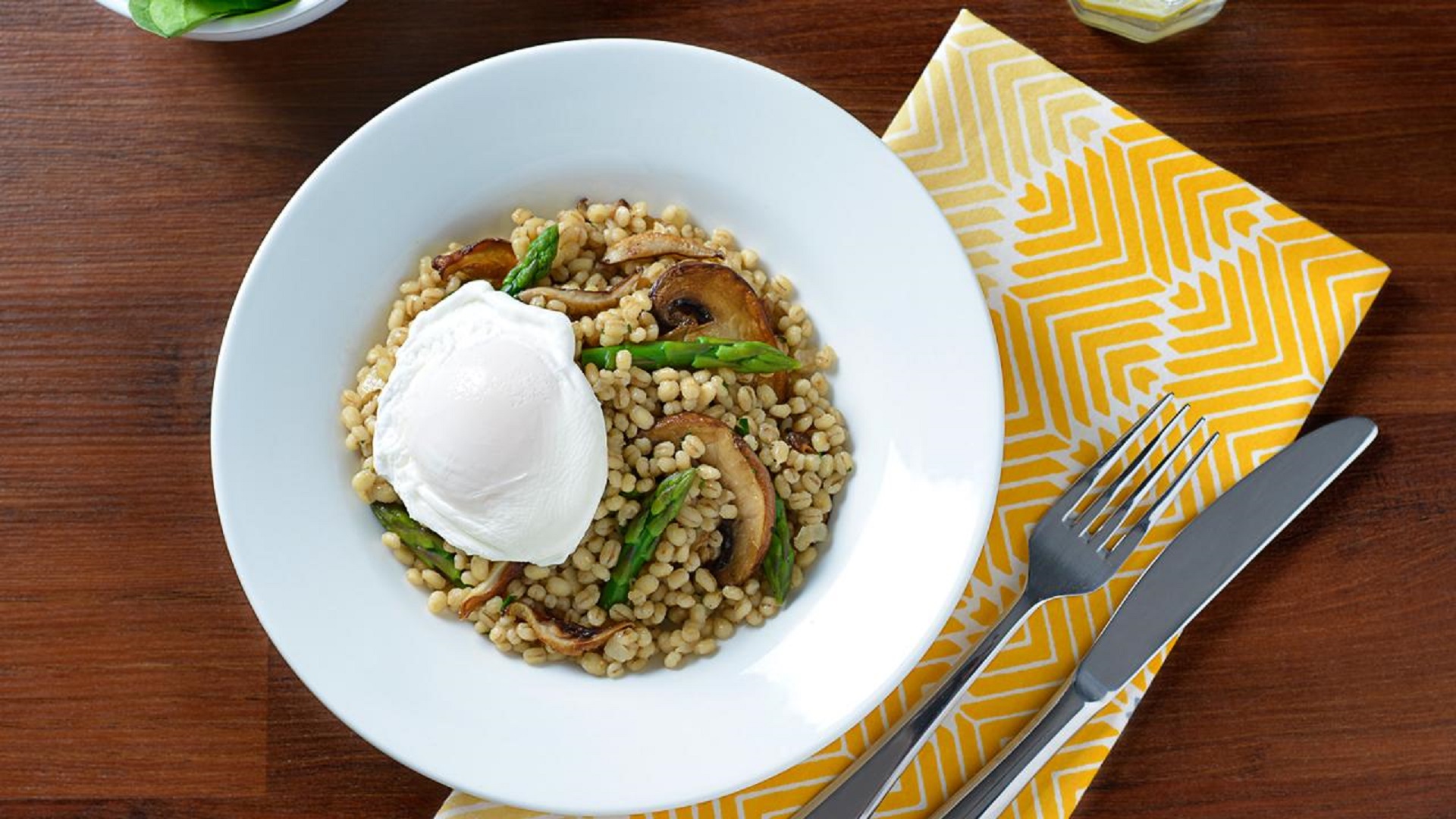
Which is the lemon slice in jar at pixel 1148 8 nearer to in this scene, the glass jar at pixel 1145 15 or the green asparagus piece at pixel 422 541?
the glass jar at pixel 1145 15

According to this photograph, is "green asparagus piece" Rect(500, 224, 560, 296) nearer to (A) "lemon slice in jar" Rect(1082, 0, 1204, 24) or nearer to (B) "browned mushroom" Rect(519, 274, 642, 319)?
(B) "browned mushroom" Rect(519, 274, 642, 319)

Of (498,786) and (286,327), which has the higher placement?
(286,327)

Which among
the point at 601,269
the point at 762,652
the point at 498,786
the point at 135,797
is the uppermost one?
the point at 601,269

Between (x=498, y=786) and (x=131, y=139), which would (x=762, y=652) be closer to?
(x=498, y=786)

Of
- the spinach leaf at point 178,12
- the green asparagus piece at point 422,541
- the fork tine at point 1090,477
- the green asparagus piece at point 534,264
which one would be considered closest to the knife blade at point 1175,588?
the fork tine at point 1090,477

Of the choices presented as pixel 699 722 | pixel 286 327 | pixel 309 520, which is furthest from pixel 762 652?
pixel 286 327

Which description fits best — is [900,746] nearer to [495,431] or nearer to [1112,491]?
[1112,491]

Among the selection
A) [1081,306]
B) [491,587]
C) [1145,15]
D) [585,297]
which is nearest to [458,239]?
[585,297]
